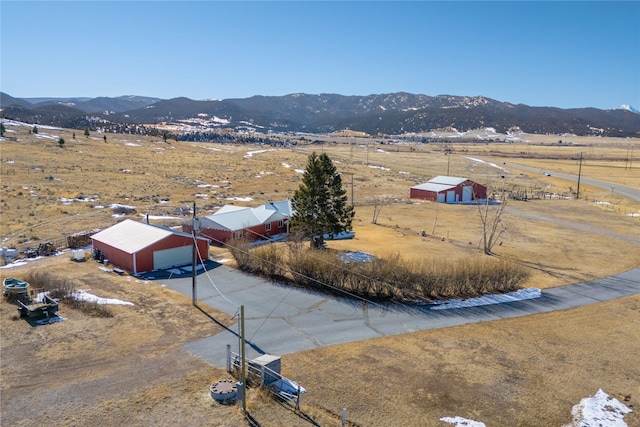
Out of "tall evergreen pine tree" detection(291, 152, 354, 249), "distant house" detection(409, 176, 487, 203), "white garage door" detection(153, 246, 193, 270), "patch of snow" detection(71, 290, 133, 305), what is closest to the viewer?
"patch of snow" detection(71, 290, 133, 305)

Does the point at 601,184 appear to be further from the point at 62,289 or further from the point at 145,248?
the point at 62,289

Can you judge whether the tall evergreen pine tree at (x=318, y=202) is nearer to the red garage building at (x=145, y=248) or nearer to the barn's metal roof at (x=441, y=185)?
the red garage building at (x=145, y=248)

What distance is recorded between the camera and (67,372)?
18.9 m

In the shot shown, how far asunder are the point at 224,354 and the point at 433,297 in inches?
571

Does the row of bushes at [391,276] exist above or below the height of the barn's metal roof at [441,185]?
below

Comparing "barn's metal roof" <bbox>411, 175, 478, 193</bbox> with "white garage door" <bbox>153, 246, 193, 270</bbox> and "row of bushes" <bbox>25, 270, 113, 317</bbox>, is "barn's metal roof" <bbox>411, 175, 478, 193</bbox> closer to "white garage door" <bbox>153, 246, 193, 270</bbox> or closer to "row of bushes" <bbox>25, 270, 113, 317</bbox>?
"white garage door" <bbox>153, 246, 193, 270</bbox>

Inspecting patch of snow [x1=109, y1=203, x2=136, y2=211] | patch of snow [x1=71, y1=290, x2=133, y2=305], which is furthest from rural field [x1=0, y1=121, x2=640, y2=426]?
patch of snow [x1=109, y1=203, x2=136, y2=211]

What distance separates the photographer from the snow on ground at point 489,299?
28250mm

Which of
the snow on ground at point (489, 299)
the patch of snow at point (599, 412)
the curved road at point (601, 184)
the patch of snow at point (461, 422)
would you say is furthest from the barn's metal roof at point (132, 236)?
the curved road at point (601, 184)

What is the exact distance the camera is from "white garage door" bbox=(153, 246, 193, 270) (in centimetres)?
3369

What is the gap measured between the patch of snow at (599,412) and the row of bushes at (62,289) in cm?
2242

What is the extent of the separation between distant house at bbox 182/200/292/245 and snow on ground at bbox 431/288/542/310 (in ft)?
63.5

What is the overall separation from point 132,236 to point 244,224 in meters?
10.7

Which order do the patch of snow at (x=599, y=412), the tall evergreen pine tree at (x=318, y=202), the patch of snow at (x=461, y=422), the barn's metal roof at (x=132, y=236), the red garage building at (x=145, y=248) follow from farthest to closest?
the tall evergreen pine tree at (x=318, y=202) → the barn's metal roof at (x=132, y=236) → the red garage building at (x=145, y=248) → the patch of snow at (x=599, y=412) → the patch of snow at (x=461, y=422)
